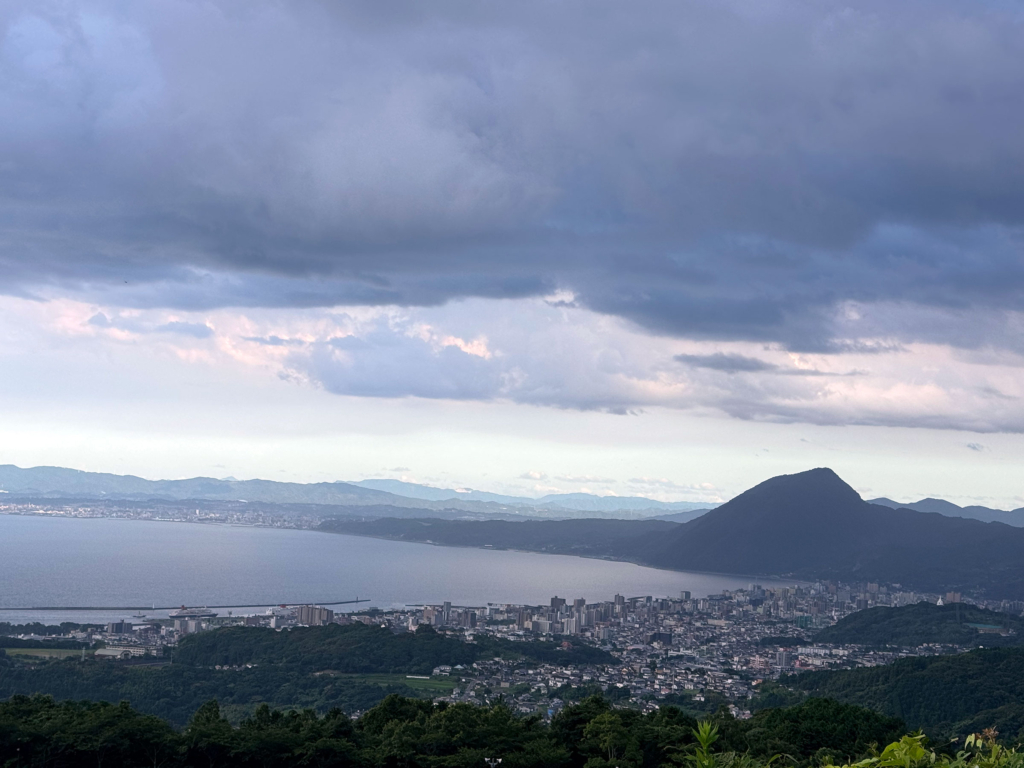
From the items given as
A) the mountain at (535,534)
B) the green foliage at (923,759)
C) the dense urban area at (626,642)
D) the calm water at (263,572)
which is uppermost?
the green foliage at (923,759)

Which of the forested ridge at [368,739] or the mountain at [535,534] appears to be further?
the mountain at [535,534]

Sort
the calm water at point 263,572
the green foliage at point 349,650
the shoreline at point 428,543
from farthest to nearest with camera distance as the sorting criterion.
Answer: the shoreline at point 428,543, the calm water at point 263,572, the green foliage at point 349,650

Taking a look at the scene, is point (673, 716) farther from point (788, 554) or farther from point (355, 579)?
point (788, 554)

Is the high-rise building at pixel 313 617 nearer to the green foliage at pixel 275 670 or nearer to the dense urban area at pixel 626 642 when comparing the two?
the dense urban area at pixel 626 642

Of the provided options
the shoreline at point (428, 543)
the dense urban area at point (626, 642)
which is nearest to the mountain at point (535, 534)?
the shoreline at point (428, 543)

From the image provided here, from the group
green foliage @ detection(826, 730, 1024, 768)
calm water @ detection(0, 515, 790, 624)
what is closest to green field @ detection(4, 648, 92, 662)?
calm water @ detection(0, 515, 790, 624)

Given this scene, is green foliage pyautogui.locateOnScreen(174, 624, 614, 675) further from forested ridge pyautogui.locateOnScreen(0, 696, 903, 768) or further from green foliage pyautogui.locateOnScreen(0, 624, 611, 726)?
forested ridge pyautogui.locateOnScreen(0, 696, 903, 768)

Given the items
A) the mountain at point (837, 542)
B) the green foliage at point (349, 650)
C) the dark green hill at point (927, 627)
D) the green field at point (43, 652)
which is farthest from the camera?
the mountain at point (837, 542)
